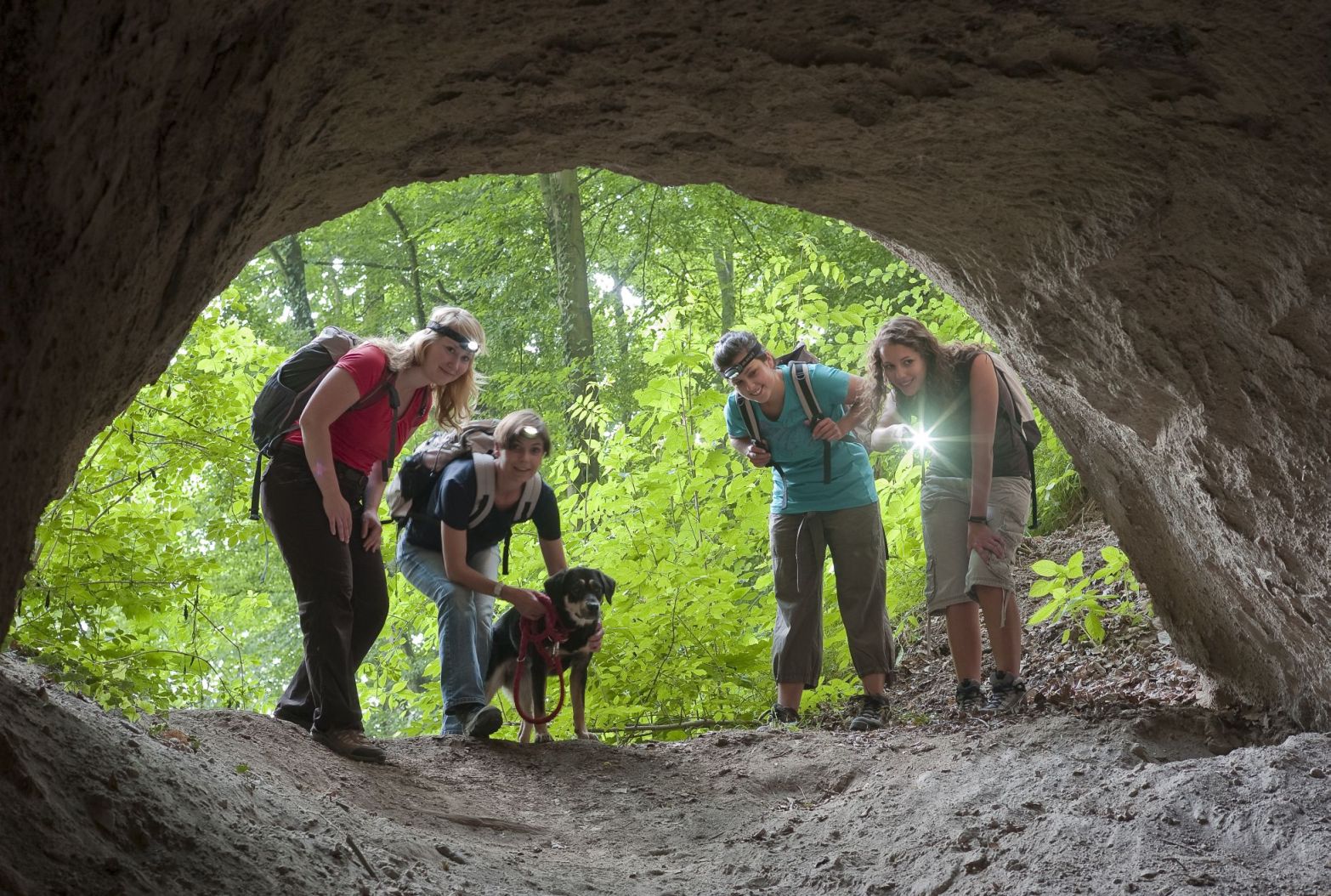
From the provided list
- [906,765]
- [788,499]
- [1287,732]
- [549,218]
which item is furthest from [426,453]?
[549,218]

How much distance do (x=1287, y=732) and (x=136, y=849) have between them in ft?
12.7

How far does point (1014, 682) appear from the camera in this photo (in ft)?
17.1

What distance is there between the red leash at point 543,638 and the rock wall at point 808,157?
9.62 ft

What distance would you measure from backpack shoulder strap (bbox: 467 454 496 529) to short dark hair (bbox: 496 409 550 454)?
0.39ft

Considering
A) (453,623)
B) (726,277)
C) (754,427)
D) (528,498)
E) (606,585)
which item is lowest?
(453,623)

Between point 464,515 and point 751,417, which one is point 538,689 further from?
point 751,417

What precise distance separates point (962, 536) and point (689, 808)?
6.49 ft

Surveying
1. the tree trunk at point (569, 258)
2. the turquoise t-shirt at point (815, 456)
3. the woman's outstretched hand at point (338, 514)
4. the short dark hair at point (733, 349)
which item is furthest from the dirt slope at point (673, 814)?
the tree trunk at point (569, 258)

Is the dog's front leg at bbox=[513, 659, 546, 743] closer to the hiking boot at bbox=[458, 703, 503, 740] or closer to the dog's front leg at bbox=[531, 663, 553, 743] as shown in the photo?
the dog's front leg at bbox=[531, 663, 553, 743]

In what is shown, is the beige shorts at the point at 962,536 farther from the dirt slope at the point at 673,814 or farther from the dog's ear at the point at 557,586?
the dog's ear at the point at 557,586

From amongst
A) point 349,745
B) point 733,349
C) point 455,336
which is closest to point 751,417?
point 733,349

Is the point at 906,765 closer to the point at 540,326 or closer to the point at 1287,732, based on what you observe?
the point at 1287,732

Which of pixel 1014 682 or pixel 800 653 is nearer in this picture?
pixel 1014 682

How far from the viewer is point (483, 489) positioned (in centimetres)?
548
